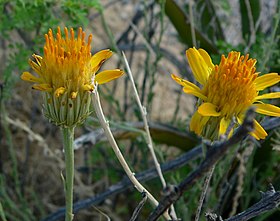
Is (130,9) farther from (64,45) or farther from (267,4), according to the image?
(64,45)

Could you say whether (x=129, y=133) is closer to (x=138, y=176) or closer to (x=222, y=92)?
(x=138, y=176)

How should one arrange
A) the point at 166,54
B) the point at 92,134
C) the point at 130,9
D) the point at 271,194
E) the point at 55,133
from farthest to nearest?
1. the point at 130,9
2. the point at 55,133
3. the point at 166,54
4. the point at 92,134
5. the point at 271,194

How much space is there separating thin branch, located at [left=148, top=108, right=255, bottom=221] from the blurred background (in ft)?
1.74

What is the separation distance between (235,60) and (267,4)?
1.32m

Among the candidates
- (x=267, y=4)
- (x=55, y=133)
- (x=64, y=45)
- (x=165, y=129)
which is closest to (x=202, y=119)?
(x=64, y=45)

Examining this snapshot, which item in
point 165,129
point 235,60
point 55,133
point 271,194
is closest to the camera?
point 271,194

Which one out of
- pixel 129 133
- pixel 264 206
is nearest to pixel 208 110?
pixel 264 206

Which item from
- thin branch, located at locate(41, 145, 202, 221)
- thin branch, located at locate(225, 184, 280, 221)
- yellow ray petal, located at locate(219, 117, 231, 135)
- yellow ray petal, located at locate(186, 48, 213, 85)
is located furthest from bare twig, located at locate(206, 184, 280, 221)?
thin branch, located at locate(41, 145, 202, 221)

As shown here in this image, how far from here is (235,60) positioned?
2.93 ft

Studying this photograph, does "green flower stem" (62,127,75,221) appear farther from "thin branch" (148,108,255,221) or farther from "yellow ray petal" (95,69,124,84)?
"thin branch" (148,108,255,221)

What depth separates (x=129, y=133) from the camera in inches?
62.5

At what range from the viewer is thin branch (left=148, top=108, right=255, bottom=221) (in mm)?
544

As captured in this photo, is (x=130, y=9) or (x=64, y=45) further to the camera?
(x=130, y=9)

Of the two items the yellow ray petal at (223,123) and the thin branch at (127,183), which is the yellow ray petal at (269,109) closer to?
the yellow ray petal at (223,123)
